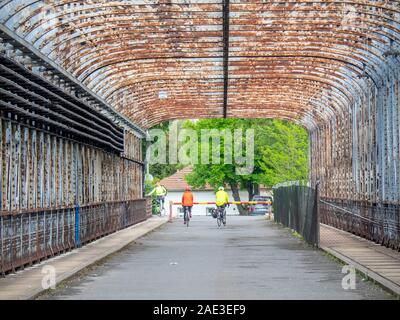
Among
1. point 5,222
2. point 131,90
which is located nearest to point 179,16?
point 5,222

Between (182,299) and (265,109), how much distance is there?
2767cm

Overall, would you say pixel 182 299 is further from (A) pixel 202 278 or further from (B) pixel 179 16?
(B) pixel 179 16

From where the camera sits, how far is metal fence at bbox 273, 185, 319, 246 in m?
24.7

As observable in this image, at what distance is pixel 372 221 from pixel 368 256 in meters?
4.85

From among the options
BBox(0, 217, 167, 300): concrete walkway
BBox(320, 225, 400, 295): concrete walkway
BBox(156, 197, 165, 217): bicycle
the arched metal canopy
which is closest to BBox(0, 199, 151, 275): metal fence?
BBox(0, 217, 167, 300): concrete walkway

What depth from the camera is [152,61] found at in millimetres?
26781

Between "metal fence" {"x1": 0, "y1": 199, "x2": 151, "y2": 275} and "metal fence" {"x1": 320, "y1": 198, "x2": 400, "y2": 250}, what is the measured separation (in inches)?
243

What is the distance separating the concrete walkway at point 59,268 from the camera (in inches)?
548

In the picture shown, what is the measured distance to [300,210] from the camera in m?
29.6

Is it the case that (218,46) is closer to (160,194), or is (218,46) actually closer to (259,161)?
(160,194)

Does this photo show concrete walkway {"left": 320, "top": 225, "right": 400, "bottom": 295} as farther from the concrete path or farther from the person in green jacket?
the person in green jacket

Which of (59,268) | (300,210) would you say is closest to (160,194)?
(300,210)

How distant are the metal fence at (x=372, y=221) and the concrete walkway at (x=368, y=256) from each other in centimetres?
22
